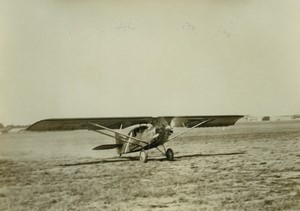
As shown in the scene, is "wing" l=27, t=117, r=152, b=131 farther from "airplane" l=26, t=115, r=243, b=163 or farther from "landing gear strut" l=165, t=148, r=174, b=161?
"landing gear strut" l=165, t=148, r=174, b=161

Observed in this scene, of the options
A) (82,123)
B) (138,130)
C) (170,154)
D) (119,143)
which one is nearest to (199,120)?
(170,154)

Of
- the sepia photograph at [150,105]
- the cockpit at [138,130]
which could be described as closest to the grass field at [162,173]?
the sepia photograph at [150,105]

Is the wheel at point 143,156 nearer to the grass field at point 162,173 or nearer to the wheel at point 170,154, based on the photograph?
the grass field at point 162,173

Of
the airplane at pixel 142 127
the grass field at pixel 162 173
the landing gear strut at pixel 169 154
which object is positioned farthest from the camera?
the landing gear strut at pixel 169 154

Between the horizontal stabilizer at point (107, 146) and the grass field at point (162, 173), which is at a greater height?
the horizontal stabilizer at point (107, 146)

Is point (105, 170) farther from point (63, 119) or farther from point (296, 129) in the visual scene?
point (296, 129)

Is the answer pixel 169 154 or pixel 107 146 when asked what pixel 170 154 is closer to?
pixel 169 154

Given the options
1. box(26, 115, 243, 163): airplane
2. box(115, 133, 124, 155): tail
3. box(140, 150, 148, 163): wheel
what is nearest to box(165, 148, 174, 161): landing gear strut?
box(26, 115, 243, 163): airplane

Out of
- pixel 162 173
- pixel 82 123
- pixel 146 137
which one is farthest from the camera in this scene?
pixel 146 137
